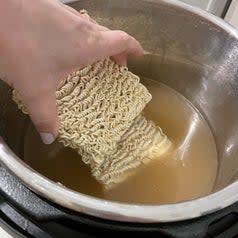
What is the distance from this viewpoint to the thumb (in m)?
0.51

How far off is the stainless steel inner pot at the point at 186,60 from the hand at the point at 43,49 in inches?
5.5

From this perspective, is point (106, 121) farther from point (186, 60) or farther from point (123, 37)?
point (186, 60)

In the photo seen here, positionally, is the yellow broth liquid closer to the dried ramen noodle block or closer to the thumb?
the dried ramen noodle block

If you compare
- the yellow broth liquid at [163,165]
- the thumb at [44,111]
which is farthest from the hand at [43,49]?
the yellow broth liquid at [163,165]

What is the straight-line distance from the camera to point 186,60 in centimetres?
80

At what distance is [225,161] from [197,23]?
0.22 m

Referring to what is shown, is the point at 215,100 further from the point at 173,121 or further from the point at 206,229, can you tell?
the point at 206,229

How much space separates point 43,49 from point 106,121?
170 millimetres

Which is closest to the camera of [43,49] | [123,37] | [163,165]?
[43,49]

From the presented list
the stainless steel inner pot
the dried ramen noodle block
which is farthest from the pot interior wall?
the dried ramen noodle block

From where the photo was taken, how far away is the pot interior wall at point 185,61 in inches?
28.4

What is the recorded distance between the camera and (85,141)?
1.93 ft

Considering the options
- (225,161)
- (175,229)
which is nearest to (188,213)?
(175,229)

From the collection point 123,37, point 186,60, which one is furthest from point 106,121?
point 186,60
